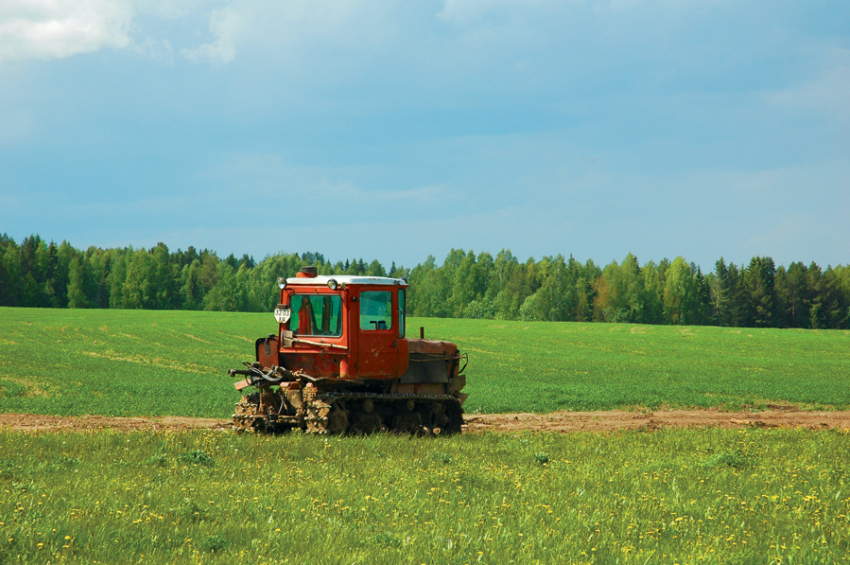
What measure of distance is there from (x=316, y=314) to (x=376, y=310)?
1.34 metres

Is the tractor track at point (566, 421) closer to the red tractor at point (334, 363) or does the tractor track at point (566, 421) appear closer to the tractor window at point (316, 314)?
the red tractor at point (334, 363)

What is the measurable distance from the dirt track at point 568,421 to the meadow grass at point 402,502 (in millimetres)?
3998

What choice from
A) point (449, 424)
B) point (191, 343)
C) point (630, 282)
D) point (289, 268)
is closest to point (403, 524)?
point (449, 424)

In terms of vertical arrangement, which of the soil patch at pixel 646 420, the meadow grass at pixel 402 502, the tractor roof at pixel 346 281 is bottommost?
the soil patch at pixel 646 420

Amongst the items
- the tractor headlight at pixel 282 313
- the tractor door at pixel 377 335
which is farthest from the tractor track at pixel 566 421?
the tractor door at pixel 377 335

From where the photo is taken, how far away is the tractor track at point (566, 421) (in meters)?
18.0

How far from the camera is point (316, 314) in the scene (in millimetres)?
16281

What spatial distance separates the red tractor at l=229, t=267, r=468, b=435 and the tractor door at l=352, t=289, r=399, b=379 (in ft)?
0.07

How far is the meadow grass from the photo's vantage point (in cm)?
743

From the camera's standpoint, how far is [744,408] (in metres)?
27.1

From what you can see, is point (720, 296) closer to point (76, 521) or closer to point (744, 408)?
point (744, 408)

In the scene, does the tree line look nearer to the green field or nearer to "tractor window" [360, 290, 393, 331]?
the green field

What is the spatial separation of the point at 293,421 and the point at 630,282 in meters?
127

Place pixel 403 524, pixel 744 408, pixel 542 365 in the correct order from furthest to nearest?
pixel 542 365 < pixel 744 408 < pixel 403 524
